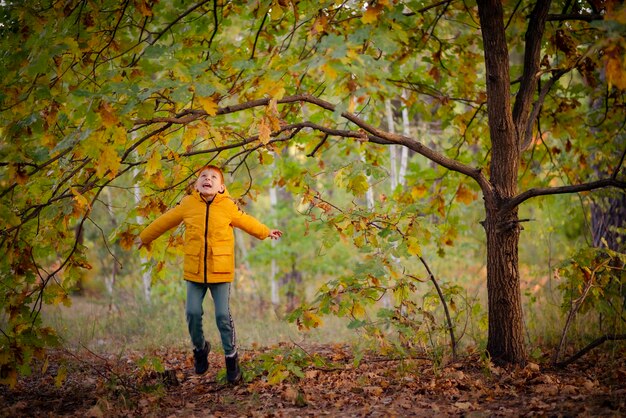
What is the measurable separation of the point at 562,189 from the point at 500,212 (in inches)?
24.1

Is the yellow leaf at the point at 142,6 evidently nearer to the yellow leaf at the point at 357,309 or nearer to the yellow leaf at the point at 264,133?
the yellow leaf at the point at 264,133

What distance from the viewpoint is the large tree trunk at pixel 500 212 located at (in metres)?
4.54

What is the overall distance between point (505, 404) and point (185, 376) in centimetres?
308

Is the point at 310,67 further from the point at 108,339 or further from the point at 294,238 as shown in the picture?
the point at 294,238

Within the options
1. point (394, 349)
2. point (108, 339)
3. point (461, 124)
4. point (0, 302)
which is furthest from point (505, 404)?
point (108, 339)

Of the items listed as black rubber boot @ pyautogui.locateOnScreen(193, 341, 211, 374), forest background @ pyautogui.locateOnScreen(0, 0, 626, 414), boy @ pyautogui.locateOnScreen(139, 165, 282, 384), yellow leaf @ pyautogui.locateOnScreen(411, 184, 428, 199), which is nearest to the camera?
forest background @ pyautogui.locateOnScreen(0, 0, 626, 414)

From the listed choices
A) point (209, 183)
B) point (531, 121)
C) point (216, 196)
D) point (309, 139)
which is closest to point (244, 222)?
point (216, 196)

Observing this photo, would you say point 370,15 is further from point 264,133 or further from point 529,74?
point 529,74

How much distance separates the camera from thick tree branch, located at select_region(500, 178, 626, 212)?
3.83 metres

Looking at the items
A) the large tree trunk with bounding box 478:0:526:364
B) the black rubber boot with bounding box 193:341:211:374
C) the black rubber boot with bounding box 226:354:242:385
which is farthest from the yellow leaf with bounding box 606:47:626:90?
the black rubber boot with bounding box 193:341:211:374

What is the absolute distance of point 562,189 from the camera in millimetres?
4039

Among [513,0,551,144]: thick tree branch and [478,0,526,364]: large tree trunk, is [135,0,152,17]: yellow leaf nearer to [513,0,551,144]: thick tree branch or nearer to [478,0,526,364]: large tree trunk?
[478,0,526,364]: large tree trunk

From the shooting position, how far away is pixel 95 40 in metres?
4.05

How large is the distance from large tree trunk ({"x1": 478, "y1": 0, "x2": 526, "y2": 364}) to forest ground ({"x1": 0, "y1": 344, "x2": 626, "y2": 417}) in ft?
0.91
